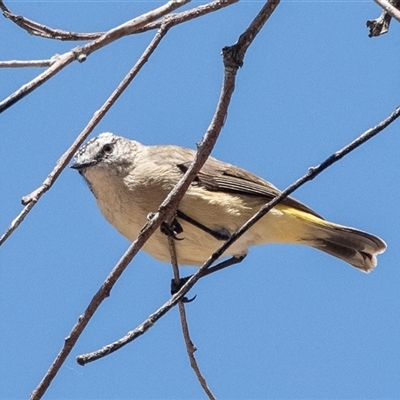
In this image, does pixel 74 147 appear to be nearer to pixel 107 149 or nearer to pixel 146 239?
pixel 146 239

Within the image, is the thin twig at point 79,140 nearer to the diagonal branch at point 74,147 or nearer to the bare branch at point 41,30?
the diagonal branch at point 74,147

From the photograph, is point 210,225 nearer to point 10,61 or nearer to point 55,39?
point 55,39

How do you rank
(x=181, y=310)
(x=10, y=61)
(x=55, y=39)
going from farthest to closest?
(x=181, y=310) < (x=55, y=39) < (x=10, y=61)

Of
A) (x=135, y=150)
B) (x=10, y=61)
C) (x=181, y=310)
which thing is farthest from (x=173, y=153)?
(x=10, y=61)

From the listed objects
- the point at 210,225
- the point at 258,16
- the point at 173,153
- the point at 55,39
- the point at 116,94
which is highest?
the point at 173,153

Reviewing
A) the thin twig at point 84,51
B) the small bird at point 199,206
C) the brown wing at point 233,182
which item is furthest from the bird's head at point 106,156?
the thin twig at point 84,51

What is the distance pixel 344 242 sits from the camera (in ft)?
19.8

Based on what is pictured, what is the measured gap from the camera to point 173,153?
5.72m

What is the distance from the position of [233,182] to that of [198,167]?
2434mm

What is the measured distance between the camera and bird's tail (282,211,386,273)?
19.4 ft

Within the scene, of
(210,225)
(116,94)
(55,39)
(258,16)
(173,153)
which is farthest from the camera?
(173,153)

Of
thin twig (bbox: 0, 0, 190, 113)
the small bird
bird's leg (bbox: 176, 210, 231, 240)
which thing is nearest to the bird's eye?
the small bird

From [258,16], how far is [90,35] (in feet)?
2.67

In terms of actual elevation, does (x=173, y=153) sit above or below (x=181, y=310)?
above
